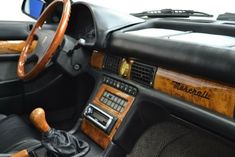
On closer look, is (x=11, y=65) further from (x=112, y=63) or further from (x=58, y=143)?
(x=58, y=143)

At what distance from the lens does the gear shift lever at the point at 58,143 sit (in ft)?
4.23

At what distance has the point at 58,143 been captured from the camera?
1.31 m

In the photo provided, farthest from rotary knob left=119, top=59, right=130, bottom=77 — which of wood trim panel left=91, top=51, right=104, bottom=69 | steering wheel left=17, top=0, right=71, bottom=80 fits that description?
steering wheel left=17, top=0, right=71, bottom=80

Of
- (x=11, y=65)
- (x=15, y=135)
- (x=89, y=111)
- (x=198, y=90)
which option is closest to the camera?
(x=198, y=90)

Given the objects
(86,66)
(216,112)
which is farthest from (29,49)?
(216,112)

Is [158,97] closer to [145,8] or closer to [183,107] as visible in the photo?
[183,107]

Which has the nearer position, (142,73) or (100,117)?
(142,73)

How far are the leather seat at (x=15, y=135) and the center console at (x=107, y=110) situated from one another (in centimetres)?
24

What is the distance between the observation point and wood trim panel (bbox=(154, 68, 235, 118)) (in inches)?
40.6

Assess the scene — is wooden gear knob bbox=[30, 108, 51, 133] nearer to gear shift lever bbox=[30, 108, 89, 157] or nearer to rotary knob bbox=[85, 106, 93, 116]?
gear shift lever bbox=[30, 108, 89, 157]

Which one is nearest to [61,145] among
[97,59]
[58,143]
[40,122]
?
[58,143]

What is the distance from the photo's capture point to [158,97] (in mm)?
1270

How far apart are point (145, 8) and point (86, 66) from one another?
910mm

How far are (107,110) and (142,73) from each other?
9.0 inches
